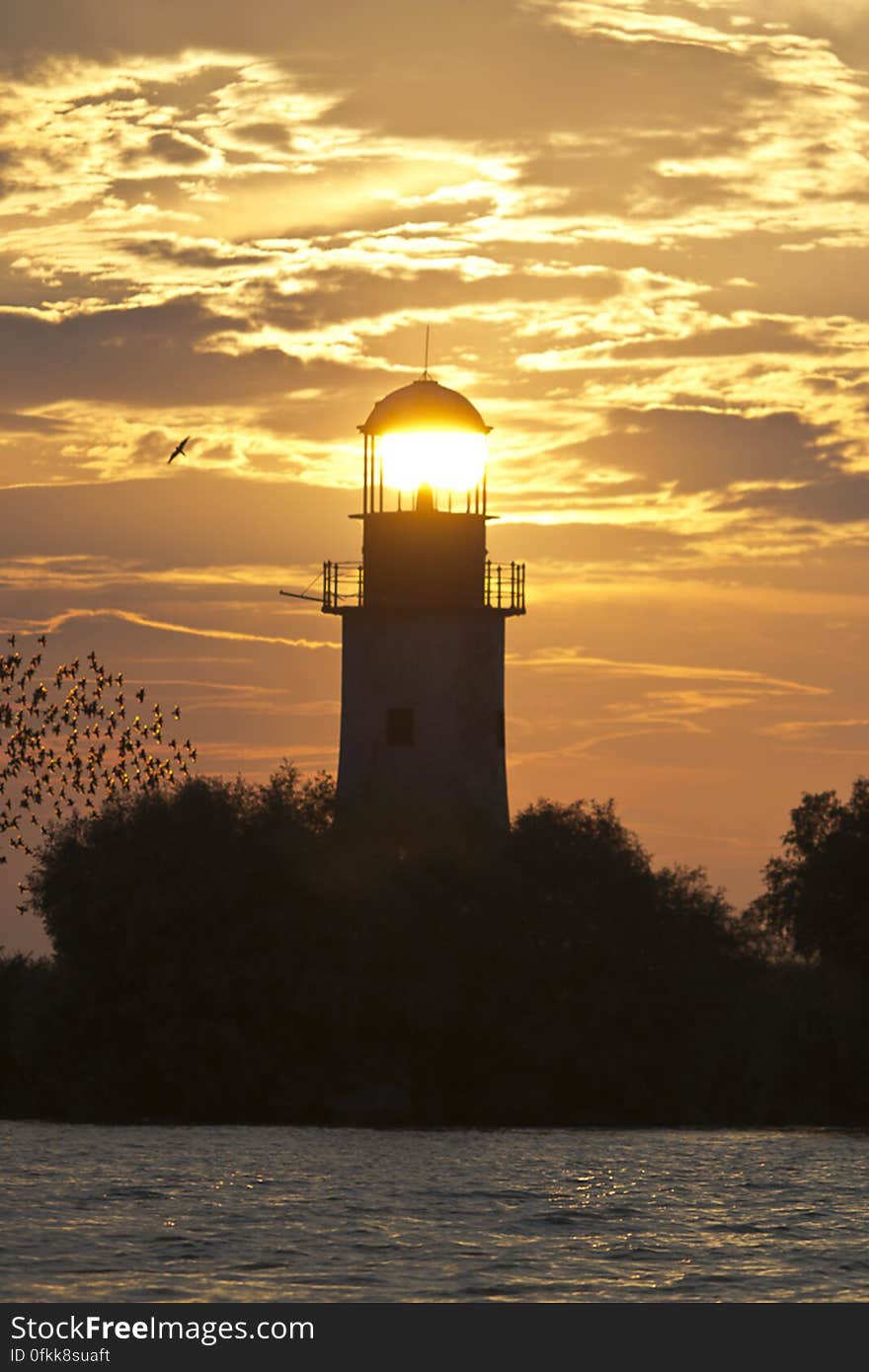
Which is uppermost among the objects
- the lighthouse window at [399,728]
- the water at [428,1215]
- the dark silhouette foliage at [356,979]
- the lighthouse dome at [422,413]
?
the lighthouse dome at [422,413]

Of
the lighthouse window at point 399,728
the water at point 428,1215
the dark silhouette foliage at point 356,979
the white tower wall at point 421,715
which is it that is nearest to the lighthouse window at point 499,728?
the white tower wall at point 421,715

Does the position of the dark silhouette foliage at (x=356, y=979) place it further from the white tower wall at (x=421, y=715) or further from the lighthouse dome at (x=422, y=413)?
the lighthouse dome at (x=422, y=413)

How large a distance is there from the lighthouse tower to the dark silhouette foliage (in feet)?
11.2

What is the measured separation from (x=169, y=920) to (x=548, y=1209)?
19831 mm

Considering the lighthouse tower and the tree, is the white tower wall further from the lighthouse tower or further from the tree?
the tree

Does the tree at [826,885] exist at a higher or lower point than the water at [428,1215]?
higher

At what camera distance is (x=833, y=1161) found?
49250 mm

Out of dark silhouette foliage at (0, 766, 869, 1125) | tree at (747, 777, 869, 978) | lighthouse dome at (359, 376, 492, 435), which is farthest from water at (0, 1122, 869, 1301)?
lighthouse dome at (359, 376, 492, 435)

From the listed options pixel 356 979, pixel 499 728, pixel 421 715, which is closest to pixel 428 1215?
pixel 356 979

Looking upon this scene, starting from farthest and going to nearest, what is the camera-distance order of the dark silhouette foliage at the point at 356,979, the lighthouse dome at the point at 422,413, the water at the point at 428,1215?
the lighthouse dome at the point at 422,413
the dark silhouette foliage at the point at 356,979
the water at the point at 428,1215

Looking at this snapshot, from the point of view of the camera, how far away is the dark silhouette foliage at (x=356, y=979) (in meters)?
57.8

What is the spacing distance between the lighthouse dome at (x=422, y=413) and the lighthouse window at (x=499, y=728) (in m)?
7.65
